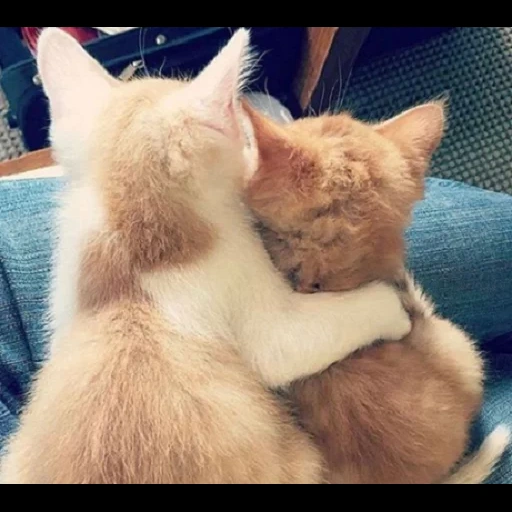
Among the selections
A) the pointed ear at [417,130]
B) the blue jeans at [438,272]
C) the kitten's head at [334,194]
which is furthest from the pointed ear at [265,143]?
the blue jeans at [438,272]

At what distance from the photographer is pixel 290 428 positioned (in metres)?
0.77

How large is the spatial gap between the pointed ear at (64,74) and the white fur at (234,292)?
4 cm

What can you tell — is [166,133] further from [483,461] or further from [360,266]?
[483,461]

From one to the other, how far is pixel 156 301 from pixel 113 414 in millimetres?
116

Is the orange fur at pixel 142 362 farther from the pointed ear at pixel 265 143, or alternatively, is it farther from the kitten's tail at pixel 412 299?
the kitten's tail at pixel 412 299

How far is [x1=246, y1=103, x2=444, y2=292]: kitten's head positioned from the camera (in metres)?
0.76

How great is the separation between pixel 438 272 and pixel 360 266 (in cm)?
26

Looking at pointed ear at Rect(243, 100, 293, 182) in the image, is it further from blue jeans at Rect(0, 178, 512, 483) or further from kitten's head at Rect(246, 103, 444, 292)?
blue jeans at Rect(0, 178, 512, 483)

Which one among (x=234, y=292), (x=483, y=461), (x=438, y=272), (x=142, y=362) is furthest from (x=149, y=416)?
(x=438, y=272)

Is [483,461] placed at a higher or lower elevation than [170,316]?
lower

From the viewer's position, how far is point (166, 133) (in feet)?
2.54

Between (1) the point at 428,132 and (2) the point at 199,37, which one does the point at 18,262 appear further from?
(2) the point at 199,37
